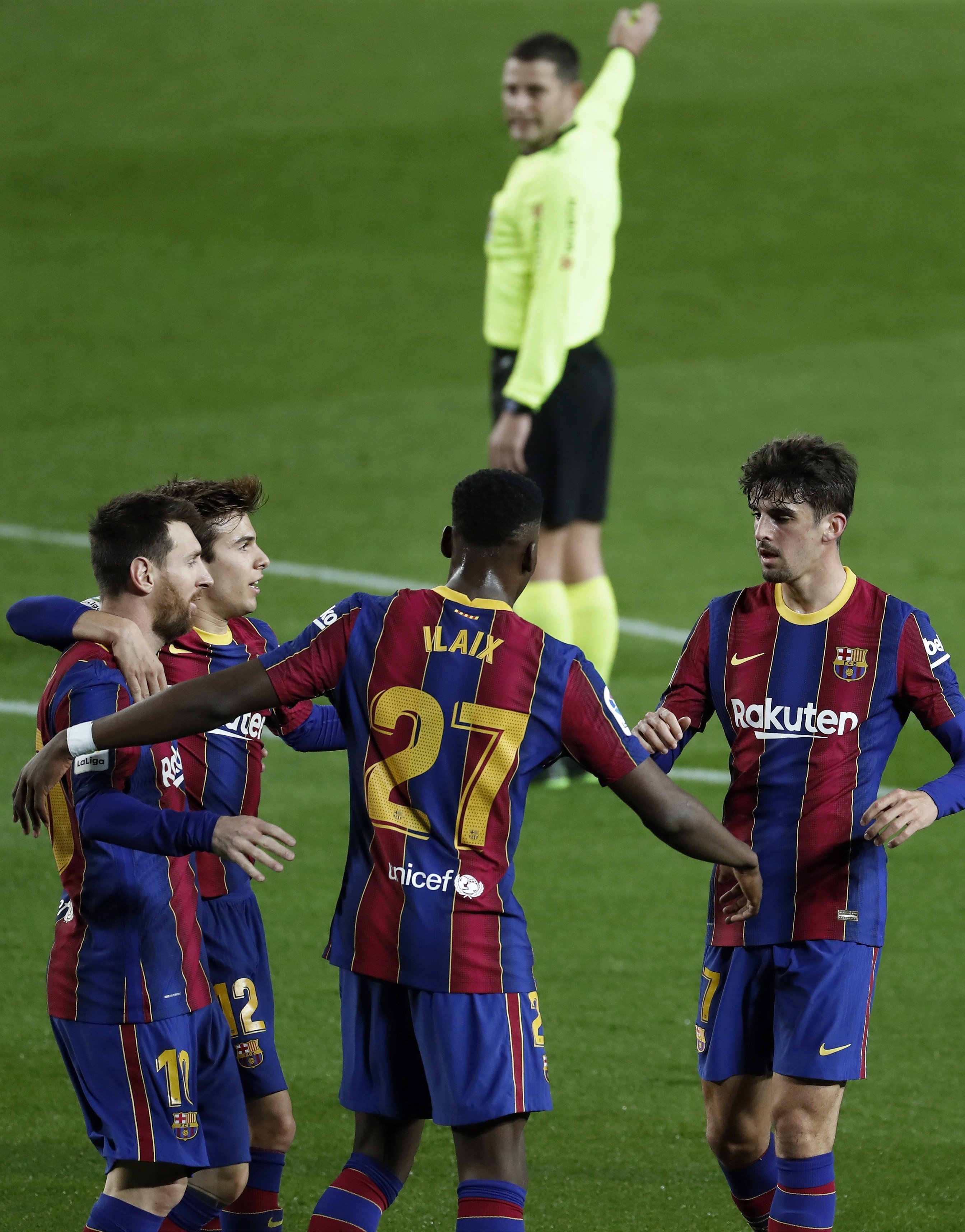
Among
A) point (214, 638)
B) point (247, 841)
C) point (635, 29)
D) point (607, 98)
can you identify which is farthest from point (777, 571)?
point (635, 29)

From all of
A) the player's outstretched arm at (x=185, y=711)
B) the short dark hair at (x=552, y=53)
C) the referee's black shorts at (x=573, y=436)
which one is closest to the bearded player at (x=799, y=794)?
the player's outstretched arm at (x=185, y=711)

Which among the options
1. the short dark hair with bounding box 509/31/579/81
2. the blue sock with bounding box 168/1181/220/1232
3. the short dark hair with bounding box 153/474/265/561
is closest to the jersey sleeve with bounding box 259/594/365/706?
the short dark hair with bounding box 153/474/265/561

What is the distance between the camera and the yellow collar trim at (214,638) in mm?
4660

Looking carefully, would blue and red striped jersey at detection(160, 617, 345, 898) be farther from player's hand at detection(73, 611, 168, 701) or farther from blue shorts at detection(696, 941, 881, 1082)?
blue shorts at detection(696, 941, 881, 1082)

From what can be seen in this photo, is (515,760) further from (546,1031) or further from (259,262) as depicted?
(259,262)

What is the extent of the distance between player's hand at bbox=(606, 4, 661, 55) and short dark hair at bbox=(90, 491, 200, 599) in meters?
6.45

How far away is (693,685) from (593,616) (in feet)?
14.4

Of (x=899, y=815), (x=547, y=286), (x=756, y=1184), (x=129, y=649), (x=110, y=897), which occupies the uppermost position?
(x=547, y=286)

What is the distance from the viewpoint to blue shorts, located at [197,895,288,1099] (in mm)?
4496

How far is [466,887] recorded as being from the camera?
3812 mm

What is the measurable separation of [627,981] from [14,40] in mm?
23752

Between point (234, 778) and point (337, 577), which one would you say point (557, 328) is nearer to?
point (337, 577)

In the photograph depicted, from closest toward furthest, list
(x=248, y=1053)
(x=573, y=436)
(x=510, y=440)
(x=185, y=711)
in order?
1. (x=185, y=711)
2. (x=248, y=1053)
3. (x=510, y=440)
4. (x=573, y=436)

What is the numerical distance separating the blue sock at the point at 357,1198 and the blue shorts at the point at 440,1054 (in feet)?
0.37
